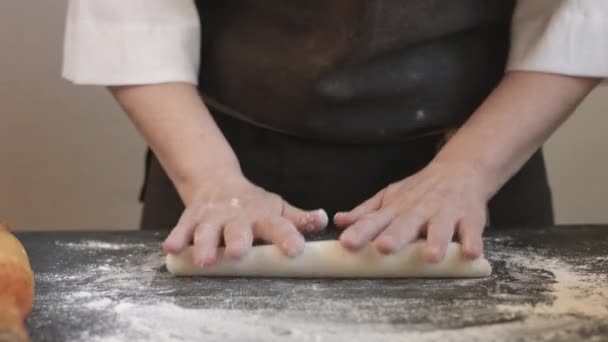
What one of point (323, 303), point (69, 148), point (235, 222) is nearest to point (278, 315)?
point (323, 303)

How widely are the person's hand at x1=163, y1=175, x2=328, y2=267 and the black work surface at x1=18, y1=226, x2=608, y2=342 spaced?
0.09ft

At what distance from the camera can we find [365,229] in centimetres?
72

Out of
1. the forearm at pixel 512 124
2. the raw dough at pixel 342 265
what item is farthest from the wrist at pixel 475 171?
the raw dough at pixel 342 265

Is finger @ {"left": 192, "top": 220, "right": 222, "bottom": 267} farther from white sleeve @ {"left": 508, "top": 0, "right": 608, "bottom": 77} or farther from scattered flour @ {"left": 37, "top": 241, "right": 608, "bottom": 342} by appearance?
white sleeve @ {"left": 508, "top": 0, "right": 608, "bottom": 77}

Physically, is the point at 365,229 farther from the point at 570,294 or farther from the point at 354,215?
the point at 570,294

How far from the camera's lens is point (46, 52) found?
1.32 m

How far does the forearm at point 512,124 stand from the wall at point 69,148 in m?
0.58

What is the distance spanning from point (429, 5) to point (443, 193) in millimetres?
202

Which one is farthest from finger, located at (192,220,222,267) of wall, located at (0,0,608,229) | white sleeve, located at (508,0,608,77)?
wall, located at (0,0,608,229)

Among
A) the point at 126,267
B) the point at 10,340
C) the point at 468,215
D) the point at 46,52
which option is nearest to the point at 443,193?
the point at 468,215

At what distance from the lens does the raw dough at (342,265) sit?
0.69 meters

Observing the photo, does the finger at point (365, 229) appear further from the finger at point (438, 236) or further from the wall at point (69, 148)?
the wall at point (69, 148)

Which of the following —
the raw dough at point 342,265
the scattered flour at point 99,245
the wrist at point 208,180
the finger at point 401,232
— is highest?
the wrist at point 208,180

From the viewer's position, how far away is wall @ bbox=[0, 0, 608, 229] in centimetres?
132
